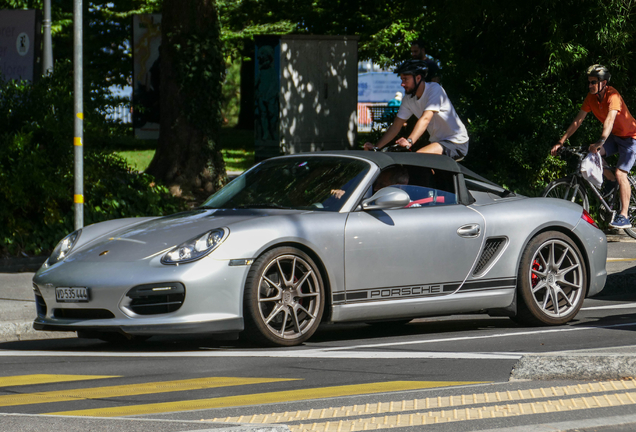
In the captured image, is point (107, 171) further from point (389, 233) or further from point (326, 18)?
point (326, 18)

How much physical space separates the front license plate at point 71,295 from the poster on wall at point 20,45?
791cm

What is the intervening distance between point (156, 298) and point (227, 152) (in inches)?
902

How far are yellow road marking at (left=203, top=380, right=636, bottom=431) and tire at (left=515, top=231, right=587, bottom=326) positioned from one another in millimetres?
2425

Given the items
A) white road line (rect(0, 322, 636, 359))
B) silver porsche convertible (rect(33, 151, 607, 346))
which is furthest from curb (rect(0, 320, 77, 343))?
silver porsche convertible (rect(33, 151, 607, 346))

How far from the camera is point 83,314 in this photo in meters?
6.23

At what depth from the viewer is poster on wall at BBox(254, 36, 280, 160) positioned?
17328 millimetres

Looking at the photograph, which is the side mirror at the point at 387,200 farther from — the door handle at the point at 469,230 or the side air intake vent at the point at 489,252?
the side air intake vent at the point at 489,252

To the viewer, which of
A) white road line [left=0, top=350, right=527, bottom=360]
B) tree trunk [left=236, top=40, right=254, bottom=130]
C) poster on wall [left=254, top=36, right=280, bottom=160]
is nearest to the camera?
white road line [left=0, top=350, right=527, bottom=360]

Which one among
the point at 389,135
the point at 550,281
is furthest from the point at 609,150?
the point at 550,281

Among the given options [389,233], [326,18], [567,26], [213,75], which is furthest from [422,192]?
[326,18]

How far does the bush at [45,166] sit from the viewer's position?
34.8 feet

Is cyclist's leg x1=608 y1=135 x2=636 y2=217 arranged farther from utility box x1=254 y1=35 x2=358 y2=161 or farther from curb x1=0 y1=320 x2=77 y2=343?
utility box x1=254 y1=35 x2=358 y2=161

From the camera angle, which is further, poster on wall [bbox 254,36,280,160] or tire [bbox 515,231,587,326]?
poster on wall [bbox 254,36,280,160]

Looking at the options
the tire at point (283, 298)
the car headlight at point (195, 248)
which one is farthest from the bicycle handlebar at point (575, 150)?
the car headlight at point (195, 248)
